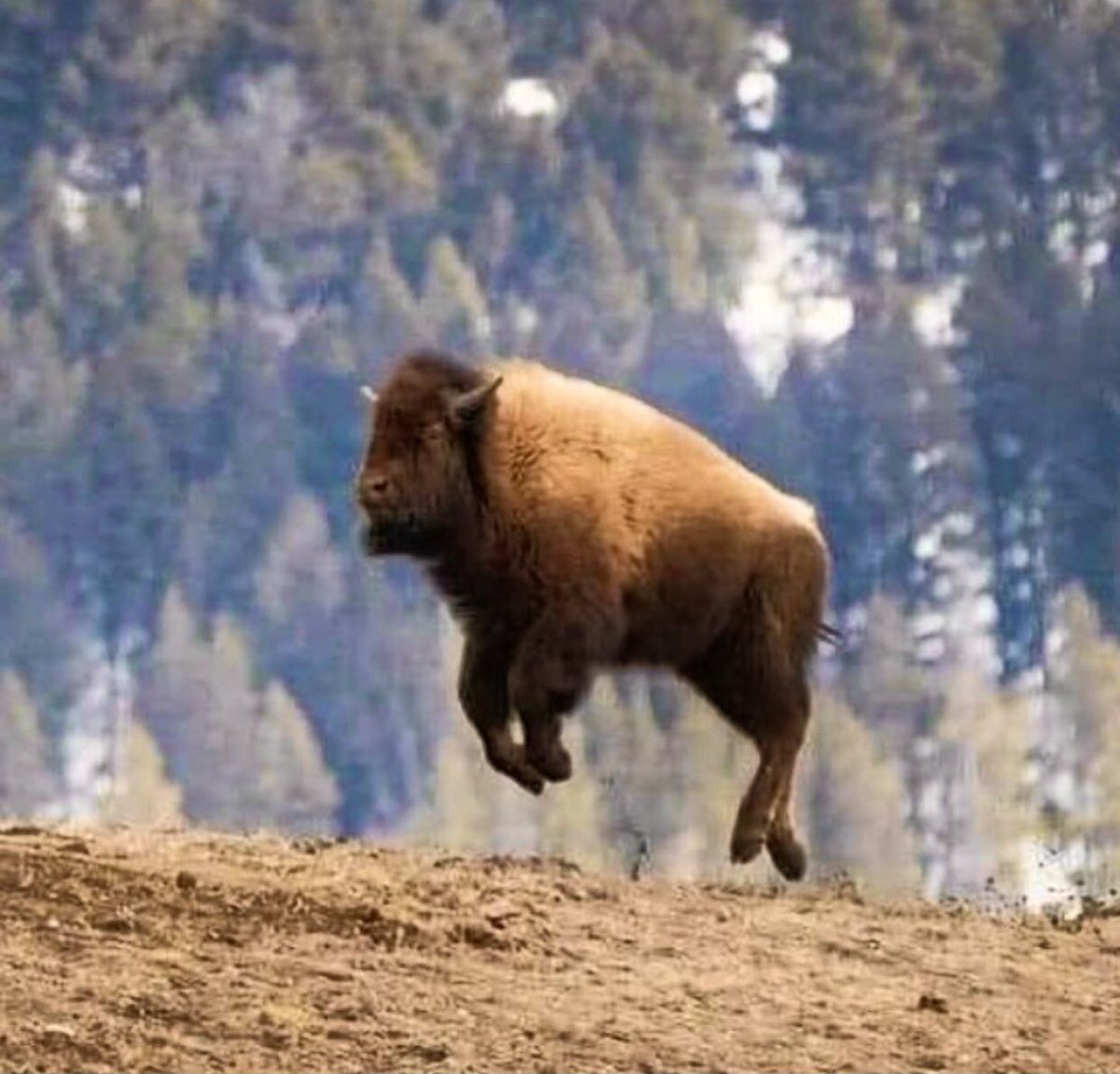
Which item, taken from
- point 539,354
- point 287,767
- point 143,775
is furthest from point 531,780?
point 539,354

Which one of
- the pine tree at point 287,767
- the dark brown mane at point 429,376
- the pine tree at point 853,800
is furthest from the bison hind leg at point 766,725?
the pine tree at point 287,767

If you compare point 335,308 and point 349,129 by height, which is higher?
point 349,129

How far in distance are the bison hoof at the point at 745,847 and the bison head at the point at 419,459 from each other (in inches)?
58.0

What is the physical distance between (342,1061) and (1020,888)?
871 cm

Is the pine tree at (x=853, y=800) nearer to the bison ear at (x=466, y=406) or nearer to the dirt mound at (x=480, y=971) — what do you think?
the bison ear at (x=466, y=406)

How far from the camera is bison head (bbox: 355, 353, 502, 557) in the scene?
354 inches

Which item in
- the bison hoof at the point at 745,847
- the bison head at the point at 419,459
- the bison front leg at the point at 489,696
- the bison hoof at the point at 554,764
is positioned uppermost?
the bison head at the point at 419,459

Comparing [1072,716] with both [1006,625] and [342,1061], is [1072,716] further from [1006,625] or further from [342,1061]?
[342,1061]

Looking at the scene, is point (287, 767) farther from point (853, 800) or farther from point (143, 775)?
point (853, 800)

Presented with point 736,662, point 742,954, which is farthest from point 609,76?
point 742,954

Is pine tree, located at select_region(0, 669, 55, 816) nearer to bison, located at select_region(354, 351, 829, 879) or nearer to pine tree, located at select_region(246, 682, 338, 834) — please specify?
pine tree, located at select_region(246, 682, 338, 834)

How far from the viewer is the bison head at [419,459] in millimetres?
9000

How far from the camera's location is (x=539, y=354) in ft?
108

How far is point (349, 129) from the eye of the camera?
37.8m
